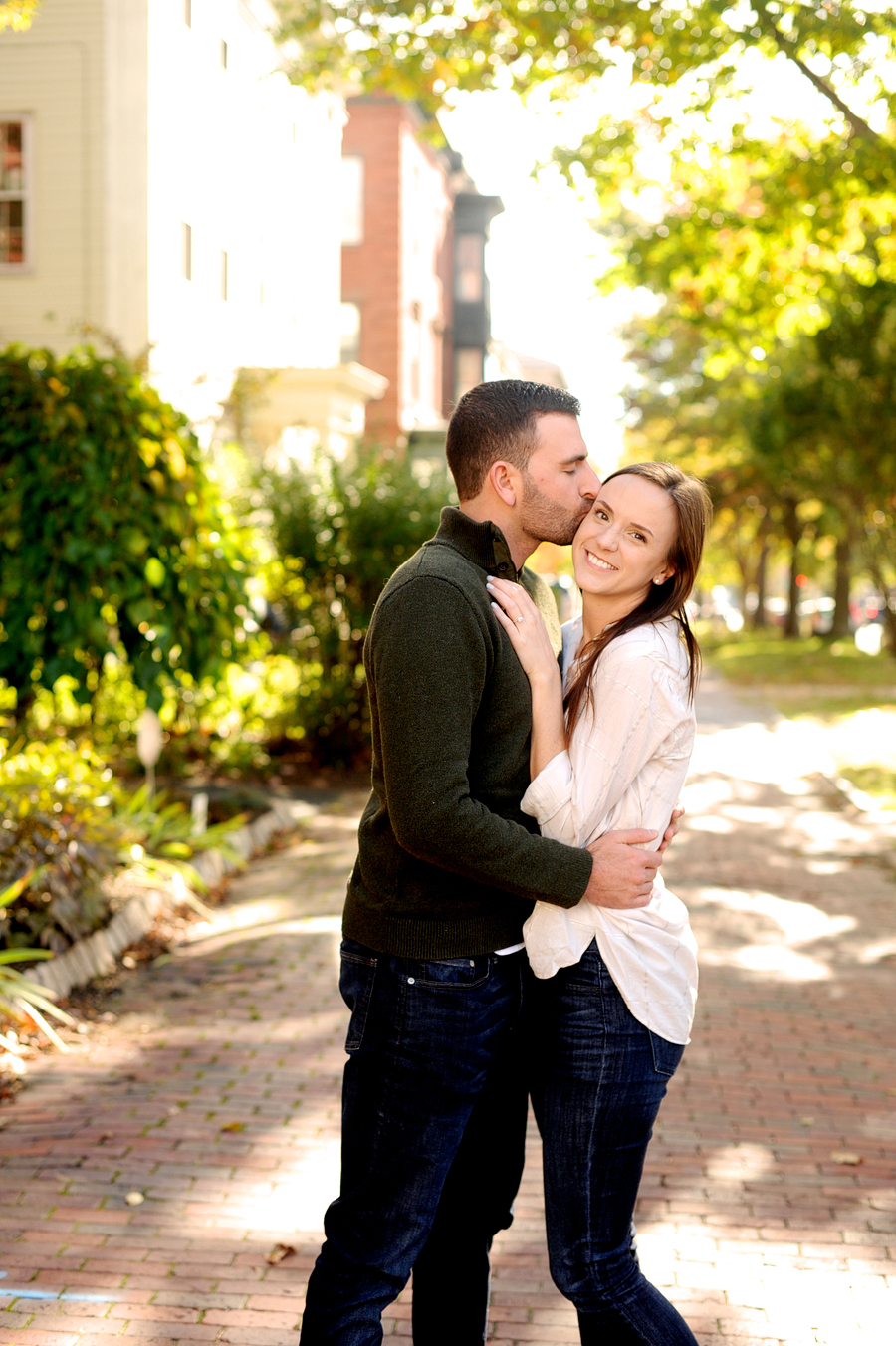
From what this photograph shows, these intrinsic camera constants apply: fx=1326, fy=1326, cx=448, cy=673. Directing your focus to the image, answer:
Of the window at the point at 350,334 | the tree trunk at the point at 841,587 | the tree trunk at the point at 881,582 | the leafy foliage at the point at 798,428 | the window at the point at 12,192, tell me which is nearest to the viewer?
the window at the point at 12,192

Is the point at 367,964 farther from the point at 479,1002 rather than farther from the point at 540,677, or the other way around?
the point at 540,677

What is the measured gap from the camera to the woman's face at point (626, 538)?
250cm

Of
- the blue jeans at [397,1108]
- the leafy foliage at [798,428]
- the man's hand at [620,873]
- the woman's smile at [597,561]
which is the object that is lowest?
the blue jeans at [397,1108]

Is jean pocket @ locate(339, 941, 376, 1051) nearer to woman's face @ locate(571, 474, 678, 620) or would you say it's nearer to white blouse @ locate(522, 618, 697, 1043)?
white blouse @ locate(522, 618, 697, 1043)

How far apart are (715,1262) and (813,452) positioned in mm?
24971

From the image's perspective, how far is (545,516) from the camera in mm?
2611

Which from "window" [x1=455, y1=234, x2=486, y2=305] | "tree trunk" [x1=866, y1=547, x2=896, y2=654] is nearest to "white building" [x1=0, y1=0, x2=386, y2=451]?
"tree trunk" [x1=866, y1=547, x2=896, y2=654]

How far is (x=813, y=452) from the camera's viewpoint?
27.0 metres

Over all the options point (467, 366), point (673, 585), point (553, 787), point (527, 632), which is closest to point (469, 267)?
point (467, 366)

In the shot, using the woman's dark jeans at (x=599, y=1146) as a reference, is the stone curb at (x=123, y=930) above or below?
below

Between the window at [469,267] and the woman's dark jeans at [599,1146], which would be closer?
the woman's dark jeans at [599,1146]

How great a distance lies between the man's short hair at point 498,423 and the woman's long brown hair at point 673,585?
18 cm

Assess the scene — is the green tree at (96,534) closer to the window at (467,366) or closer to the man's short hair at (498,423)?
the man's short hair at (498,423)

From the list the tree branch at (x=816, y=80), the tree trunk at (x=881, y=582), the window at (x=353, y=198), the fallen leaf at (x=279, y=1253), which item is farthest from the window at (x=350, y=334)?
the fallen leaf at (x=279, y=1253)
